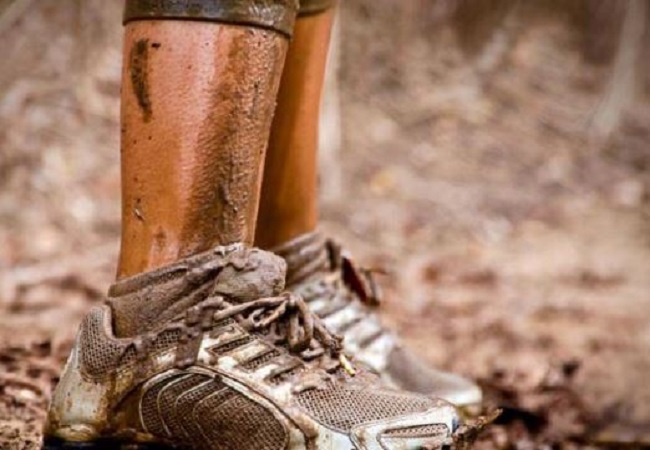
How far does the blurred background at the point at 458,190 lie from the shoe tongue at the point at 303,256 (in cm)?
39

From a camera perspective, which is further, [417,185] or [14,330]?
[417,185]

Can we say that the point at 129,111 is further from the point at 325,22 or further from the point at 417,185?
the point at 417,185

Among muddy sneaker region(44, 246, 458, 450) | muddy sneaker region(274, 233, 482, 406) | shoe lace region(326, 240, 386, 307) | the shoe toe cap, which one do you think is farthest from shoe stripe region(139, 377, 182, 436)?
shoe lace region(326, 240, 386, 307)

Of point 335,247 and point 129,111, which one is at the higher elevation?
point 129,111

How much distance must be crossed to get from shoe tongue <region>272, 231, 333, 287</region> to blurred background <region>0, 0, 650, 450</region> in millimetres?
388

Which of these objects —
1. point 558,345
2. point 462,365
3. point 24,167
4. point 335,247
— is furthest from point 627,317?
point 24,167

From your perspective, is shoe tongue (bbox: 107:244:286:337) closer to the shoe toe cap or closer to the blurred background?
the shoe toe cap

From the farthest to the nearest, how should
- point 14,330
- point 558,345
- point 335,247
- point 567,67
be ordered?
point 567,67 < point 558,345 < point 14,330 < point 335,247

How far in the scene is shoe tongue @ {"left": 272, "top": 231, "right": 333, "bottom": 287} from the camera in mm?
1813

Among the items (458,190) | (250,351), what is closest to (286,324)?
(250,351)

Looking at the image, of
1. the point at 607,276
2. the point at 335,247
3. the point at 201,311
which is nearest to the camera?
the point at 201,311

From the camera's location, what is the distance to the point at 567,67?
894cm

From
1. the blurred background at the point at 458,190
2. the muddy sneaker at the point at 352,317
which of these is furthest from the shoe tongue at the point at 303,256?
the blurred background at the point at 458,190

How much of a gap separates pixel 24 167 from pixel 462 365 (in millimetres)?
2277
